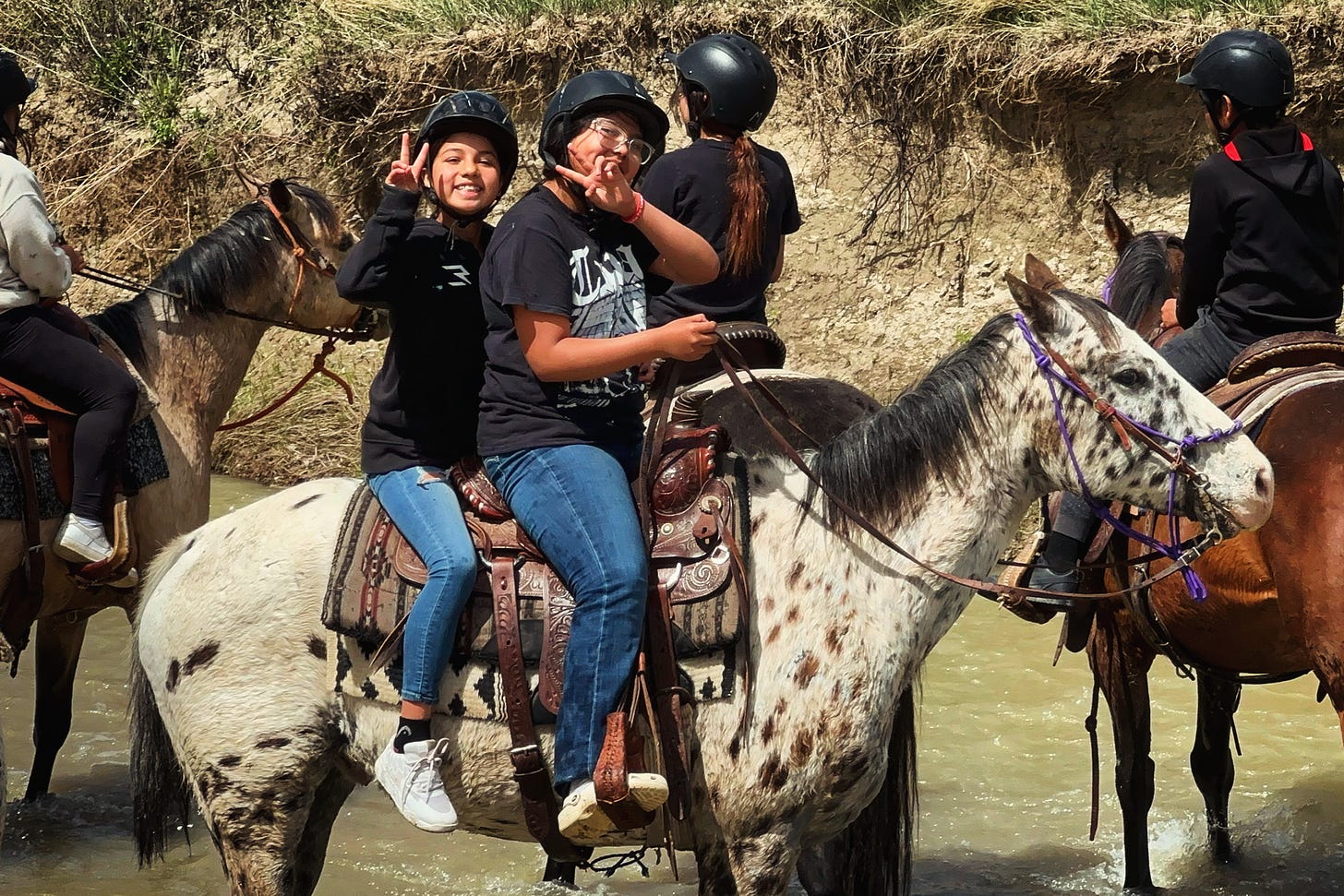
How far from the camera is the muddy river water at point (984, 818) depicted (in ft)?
17.7

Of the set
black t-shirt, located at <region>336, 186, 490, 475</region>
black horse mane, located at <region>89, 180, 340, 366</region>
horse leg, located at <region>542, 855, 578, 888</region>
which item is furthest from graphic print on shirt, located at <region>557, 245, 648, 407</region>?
black horse mane, located at <region>89, 180, 340, 366</region>

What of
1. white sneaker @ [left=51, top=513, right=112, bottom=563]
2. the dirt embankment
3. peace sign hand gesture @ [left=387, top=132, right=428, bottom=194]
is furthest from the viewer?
the dirt embankment

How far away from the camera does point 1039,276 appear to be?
135 inches

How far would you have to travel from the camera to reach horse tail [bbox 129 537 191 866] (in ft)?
12.9

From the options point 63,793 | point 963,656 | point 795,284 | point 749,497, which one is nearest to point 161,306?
point 63,793

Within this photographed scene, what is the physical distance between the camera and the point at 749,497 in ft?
11.9

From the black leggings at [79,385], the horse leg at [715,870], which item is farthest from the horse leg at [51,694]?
the horse leg at [715,870]

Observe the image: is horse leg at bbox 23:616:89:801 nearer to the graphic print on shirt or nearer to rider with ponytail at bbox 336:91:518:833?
rider with ponytail at bbox 336:91:518:833

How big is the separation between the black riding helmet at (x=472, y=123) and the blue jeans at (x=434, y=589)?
32.3 inches

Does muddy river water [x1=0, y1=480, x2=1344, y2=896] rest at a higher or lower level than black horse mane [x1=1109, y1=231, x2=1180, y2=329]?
lower

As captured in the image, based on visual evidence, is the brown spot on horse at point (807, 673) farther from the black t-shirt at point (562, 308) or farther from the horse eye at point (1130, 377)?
the horse eye at point (1130, 377)

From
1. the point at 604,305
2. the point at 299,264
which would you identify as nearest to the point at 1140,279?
the point at 604,305

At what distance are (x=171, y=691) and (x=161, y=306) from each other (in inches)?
113

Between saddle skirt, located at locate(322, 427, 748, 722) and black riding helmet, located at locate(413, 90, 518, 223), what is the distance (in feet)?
2.86
